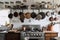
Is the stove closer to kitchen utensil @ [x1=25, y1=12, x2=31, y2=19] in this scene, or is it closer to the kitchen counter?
the kitchen counter

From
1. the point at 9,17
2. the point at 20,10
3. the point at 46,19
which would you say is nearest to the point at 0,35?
the point at 9,17

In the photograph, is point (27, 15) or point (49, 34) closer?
point (49, 34)

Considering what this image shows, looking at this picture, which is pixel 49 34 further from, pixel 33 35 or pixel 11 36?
pixel 11 36

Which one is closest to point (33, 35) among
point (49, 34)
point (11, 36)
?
point (49, 34)

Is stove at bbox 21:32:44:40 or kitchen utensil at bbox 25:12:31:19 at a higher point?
kitchen utensil at bbox 25:12:31:19

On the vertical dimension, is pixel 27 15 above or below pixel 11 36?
above

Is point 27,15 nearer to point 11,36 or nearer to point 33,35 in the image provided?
point 33,35

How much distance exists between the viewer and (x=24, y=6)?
6059 millimetres

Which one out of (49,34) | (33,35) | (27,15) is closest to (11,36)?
(33,35)

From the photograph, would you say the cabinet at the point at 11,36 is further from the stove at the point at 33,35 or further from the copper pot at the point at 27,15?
the copper pot at the point at 27,15

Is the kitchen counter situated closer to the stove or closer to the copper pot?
the stove

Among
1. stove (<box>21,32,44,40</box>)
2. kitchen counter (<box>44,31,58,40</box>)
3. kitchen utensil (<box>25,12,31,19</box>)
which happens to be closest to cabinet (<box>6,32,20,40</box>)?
stove (<box>21,32,44,40</box>)

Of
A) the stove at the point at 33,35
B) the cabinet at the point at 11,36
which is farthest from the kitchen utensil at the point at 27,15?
the cabinet at the point at 11,36

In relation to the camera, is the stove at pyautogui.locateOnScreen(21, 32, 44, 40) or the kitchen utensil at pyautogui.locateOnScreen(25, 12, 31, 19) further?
the kitchen utensil at pyautogui.locateOnScreen(25, 12, 31, 19)
